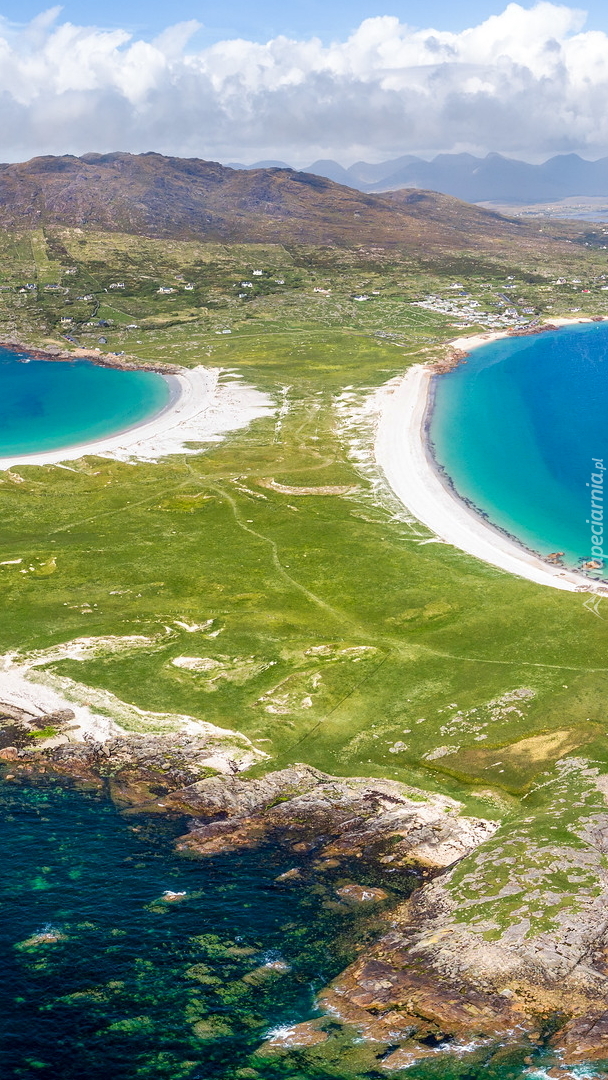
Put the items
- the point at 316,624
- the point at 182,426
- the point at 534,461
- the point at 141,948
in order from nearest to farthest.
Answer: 1. the point at 141,948
2. the point at 316,624
3. the point at 534,461
4. the point at 182,426

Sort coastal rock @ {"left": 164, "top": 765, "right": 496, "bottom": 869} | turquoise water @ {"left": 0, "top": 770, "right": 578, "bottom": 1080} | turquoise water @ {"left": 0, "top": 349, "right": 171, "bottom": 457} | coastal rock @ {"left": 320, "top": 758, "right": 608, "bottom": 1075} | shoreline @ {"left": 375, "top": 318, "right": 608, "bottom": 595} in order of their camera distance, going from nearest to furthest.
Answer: turquoise water @ {"left": 0, "top": 770, "right": 578, "bottom": 1080} < coastal rock @ {"left": 320, "top": 758, "right": 608, "bottom": 1075} < coastal rock @ {"left": 164, "top": 765, "right": 496, "bottom": 869} < shoreline @ {"left": 375, "top": 318, "right": 608, "bottom": 595} < turquoise water @ {"left": 0, "top": 349, "right": 171, "bottom": 457}

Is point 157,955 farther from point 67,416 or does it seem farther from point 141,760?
point 67,416

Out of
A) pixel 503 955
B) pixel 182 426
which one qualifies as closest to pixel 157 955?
pixel 503 955

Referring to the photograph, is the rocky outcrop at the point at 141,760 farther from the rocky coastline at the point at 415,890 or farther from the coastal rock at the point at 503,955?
the coastal rock at the point at 503,955

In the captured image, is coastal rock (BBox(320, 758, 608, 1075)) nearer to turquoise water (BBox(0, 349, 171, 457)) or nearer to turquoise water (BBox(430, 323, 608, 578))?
turquoise water (BBox(430, 323, 608, 578))

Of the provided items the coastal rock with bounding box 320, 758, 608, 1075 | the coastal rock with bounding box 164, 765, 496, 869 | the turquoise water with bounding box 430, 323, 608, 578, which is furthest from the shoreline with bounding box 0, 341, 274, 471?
the coastal rock with bounding box 320, 758, 608, 1075

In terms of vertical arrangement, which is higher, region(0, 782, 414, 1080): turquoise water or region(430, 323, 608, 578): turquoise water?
region(430, 323, 608, 578): turquoise water
